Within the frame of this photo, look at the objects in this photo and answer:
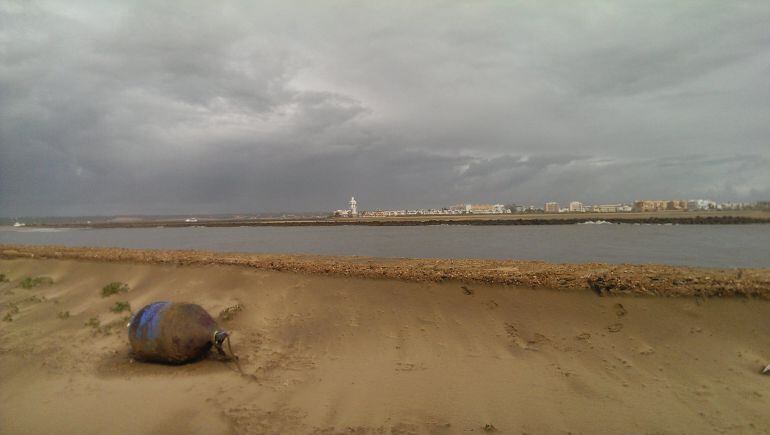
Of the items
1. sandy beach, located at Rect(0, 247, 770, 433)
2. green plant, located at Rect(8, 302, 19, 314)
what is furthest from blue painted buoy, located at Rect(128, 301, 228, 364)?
green plant, located at Rect(8, 302, 19, 314)

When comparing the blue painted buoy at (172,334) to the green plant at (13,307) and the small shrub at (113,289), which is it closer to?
the small shrub at (113,289)

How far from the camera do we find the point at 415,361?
22.4ft

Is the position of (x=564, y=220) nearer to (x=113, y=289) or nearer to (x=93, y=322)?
(x=113, y=289)

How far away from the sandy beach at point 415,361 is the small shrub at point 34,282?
92.4 inches

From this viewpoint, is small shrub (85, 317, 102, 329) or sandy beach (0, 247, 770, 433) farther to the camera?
small shrub (85, 317, 102, 329)

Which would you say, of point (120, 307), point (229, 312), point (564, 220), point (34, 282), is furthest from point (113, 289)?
point (564, 220)

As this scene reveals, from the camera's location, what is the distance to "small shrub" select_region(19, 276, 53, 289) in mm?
12570

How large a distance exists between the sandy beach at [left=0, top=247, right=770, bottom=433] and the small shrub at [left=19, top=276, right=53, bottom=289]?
2.35 meters

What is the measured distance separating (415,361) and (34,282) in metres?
13.7

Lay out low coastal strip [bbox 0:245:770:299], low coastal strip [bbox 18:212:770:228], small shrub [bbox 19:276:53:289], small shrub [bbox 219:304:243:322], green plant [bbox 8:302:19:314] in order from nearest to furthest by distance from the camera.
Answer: low coastal strip [bbox 0:245:770:299] → small shrub [bbox 219:304:243:322] → green plant [bbox 8:302:19:314] → small shrub [bbox 19:276:53:289] → low coastal strip [bbox 18:212:770:228]

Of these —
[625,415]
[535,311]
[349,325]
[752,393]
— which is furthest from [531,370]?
[349,325]

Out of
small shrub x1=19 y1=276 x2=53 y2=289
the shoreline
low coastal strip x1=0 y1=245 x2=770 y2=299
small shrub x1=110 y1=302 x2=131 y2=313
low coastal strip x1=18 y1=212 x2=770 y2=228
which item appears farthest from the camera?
the shoreline

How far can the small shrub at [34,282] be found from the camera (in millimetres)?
12570

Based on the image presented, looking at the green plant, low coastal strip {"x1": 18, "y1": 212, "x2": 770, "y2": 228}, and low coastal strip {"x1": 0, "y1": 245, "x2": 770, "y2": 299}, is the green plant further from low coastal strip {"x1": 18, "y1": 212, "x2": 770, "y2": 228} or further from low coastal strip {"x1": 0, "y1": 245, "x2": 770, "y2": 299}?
low coastal strip {"x1": 18, "y1": 212, "x2": 770, "y2": 228}
